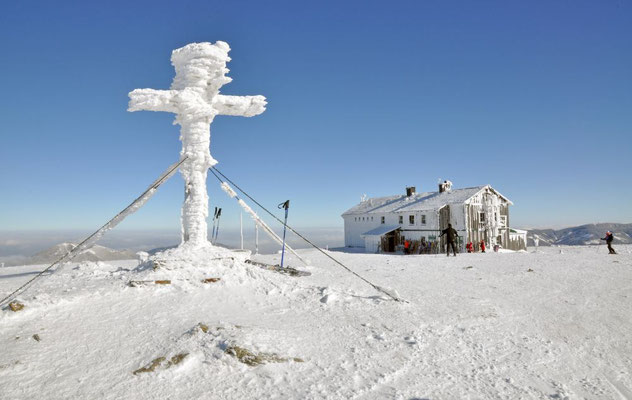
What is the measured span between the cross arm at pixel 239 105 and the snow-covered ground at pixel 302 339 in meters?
5.28

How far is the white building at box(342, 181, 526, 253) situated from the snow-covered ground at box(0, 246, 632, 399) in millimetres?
22342

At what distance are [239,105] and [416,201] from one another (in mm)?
28523

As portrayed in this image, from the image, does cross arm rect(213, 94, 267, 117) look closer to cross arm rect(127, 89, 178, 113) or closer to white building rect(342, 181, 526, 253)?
cross arm rect(127, 89, 178, 113)

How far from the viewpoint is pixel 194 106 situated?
1133cm

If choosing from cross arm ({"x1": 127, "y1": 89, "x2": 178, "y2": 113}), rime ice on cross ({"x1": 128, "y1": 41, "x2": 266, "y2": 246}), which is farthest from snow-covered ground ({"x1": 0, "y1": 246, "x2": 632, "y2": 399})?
cross arm ({"x1": 127, "y1": 89, "x2": 178, "y2": 113})

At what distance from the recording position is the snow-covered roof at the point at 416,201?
112 ft

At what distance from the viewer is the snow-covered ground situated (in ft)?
17.0

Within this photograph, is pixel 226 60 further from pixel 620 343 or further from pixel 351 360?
pixel 620 343

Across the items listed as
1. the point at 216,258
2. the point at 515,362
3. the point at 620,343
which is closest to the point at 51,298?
the point at 216,258

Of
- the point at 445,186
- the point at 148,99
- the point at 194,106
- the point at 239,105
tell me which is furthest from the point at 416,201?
the point at 148,99

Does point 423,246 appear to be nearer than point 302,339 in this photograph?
No

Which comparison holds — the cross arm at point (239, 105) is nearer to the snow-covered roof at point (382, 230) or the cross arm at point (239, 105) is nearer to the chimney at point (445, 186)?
the snow-covered roof at point (382, 230)

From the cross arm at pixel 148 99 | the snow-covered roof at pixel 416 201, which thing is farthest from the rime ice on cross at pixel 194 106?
the snow-covered roof at pixel 416 201

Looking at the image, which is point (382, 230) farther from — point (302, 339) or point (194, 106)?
point (302, 339)
